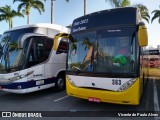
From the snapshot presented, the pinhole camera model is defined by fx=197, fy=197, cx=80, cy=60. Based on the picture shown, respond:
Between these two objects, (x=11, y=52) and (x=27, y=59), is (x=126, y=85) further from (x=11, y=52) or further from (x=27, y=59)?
(x=11, y=52)

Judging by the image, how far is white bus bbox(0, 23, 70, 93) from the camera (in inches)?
307

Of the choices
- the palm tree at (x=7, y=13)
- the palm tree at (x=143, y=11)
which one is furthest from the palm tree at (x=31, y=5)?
the palm tree at (x=143, y=11)

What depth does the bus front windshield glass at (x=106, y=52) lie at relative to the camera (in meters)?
6.00

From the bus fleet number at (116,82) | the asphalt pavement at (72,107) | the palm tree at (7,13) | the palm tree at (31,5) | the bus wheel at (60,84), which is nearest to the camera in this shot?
the bus fleet number at (116,82)

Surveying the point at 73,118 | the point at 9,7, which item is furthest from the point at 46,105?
the point at 9,7

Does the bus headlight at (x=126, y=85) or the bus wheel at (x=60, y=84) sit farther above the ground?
the bus headlight at (x=126, y=85)

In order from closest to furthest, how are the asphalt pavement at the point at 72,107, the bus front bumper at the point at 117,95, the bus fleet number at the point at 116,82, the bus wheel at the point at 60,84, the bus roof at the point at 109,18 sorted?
the bus front bumper at the point at 117,95
the bus fleet number at the point at 116,82
the asphalt pavement at the point at 72,107
the bus roof at the point at 109,18
the bus wheel at the point at 60,84

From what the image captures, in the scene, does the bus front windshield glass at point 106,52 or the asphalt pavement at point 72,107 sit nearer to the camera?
the bus front windshield glass at point 106,52

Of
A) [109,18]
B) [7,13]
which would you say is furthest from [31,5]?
[109,18]

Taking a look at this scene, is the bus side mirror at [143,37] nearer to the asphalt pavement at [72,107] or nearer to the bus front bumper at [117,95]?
the bus front bumper at [117,95]

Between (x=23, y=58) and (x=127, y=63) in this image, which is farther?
(x=23, y=58)

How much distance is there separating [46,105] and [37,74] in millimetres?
1576

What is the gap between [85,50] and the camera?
22.1 feet

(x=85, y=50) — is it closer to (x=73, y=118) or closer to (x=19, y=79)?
(x=73, y=118)
